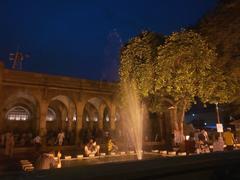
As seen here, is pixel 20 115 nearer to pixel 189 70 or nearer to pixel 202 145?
pixel 202 145

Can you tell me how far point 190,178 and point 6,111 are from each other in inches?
1003

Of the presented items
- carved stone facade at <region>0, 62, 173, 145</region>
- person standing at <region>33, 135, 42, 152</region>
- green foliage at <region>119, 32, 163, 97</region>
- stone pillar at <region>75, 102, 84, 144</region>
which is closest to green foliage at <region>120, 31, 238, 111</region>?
green foliage at <region>119, 32, 163, 97</region>

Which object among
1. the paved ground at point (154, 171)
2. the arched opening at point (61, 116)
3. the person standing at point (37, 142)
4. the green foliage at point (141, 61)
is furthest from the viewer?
the arched opening at point (61, 116)

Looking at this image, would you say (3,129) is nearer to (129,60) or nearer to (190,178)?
(129,60)

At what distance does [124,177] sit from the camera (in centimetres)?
323

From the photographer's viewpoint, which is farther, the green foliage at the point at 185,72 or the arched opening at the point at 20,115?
the arched opening at the point at 20,115

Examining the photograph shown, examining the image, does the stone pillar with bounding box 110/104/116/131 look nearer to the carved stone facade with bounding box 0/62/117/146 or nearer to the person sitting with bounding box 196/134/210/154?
the carved stone facade with bounding box 0/62/117/146

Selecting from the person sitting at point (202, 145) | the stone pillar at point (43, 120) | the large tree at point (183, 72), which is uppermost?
the large tree at point (183, 72)

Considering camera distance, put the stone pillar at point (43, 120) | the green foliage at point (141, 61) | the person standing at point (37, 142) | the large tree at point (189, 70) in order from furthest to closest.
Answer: the stone pillar at point (43, 120) → the person standing at point (37, 142) → the green foliage at point (141, 61) → the large tree at point (189, 70)

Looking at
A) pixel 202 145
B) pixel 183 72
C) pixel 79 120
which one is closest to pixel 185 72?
pixel 183 72

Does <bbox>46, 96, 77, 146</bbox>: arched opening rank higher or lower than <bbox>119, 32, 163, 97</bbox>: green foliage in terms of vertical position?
lower

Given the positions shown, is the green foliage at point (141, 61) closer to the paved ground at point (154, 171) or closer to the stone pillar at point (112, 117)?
the stone pillar at point (112, 117)

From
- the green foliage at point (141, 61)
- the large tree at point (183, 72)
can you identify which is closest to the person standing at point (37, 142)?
the green foliage at point (141, 61)

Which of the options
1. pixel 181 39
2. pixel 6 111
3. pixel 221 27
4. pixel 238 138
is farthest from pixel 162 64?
pixel 6 111
